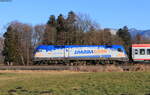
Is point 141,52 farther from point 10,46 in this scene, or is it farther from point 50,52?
point 10,46

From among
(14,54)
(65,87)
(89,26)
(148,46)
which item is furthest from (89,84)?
(89,26)

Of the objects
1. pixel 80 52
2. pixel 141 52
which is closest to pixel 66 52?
pixel 80 52

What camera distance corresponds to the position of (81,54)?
4481 cm

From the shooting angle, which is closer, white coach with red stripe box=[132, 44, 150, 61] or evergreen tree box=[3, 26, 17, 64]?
white coach with red stripe box=[132, 44, 150, 61]

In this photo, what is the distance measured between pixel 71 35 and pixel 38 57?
27.0 metres

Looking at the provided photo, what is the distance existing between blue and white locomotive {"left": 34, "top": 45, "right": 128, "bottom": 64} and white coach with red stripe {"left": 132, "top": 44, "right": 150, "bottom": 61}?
172 centimetres

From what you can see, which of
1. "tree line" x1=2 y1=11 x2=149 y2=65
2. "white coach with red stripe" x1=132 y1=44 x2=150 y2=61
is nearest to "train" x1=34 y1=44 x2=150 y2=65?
"white coach with red stripe" x1=132 y1=44 x2=150 y2=61

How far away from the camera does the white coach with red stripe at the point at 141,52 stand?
41844 mm

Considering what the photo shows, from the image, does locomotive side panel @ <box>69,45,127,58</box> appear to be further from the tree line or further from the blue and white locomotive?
the tree line

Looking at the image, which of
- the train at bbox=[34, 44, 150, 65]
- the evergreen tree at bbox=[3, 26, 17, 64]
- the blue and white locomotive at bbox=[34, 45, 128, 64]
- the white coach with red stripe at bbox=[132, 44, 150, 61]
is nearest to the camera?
the white coach with red stripe at bbox=[132, 44, 150, 61]

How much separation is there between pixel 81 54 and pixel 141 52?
949cm

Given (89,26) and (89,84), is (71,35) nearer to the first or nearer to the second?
(89,26)

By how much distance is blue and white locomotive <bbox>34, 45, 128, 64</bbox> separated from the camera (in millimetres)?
44406

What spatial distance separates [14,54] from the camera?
67.4 metres
